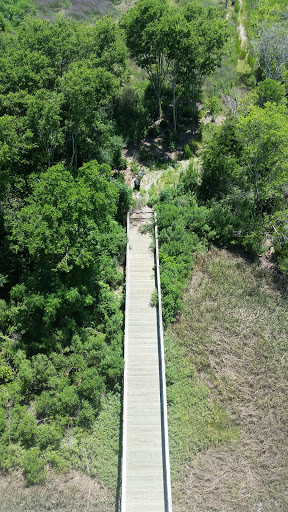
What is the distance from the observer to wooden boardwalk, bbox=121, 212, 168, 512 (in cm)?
1510

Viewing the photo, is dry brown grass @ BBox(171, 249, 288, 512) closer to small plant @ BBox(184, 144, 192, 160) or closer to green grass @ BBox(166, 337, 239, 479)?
green grass @ BBox(166, 337, 239, 479)

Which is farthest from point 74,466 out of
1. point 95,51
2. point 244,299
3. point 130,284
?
point 95,51

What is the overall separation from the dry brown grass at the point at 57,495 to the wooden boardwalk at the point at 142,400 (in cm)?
130

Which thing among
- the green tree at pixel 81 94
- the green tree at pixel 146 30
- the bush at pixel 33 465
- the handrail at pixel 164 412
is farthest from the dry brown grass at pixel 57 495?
the green tree at pixel 146 30

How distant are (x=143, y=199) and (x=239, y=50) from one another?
1030 inches

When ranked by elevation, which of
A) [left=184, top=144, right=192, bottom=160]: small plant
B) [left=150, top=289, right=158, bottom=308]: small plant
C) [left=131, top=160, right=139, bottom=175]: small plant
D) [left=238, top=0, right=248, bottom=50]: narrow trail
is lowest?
[left=150, top=289, right=158, bottom=308]: small plant

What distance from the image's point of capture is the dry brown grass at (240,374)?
627 inches

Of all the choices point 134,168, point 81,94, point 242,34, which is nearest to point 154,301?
point 134,168

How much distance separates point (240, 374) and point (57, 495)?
10.2 metres

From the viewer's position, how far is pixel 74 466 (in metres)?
16.1

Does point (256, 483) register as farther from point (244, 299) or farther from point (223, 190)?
point (223, 190)

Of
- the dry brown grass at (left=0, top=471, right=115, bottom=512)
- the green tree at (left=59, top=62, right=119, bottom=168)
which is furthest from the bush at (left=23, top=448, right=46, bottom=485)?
the green tree at (left=59, top=62, right=119, bottom=168)

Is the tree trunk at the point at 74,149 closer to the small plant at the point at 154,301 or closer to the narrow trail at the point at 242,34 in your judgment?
the small plant at the point at 154,301

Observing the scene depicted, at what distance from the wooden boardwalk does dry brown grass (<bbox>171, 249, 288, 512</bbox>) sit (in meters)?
1.43
